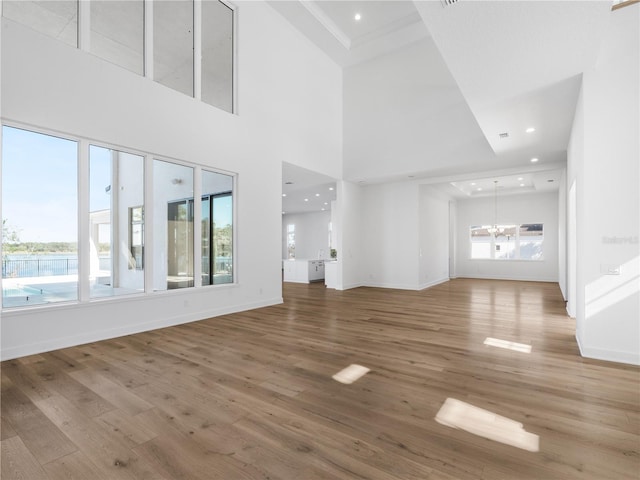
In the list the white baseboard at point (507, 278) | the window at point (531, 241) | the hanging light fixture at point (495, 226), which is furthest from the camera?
the hanging light fixture at point (495, 226)

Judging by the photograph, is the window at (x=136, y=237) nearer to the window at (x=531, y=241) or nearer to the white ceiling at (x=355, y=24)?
the white ceiling at (x=355, y=24)

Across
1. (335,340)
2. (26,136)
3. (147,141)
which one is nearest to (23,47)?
(26,136)

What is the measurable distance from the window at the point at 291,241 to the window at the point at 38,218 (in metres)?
14.4

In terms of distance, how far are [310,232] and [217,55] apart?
12321mm

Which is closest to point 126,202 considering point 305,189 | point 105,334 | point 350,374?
point 105,334

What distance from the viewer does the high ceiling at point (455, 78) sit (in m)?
2.82

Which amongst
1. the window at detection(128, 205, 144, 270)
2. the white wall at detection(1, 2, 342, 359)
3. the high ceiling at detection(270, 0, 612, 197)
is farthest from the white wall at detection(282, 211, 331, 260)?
the window at detection(128, 205, 144, 270)

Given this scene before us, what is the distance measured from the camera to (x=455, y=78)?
376 cm

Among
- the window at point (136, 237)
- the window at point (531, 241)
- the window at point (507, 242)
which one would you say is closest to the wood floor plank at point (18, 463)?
the window at point (136, 237)

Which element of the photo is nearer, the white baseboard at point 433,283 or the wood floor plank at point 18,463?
the wood floor plank at point 18,463

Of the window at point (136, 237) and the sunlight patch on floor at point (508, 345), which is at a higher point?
the window at point (136, 237)

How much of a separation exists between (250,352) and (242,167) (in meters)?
3.75

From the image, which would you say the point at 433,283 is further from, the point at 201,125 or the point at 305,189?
the point at 201,125

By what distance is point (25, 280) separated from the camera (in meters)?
3.89
